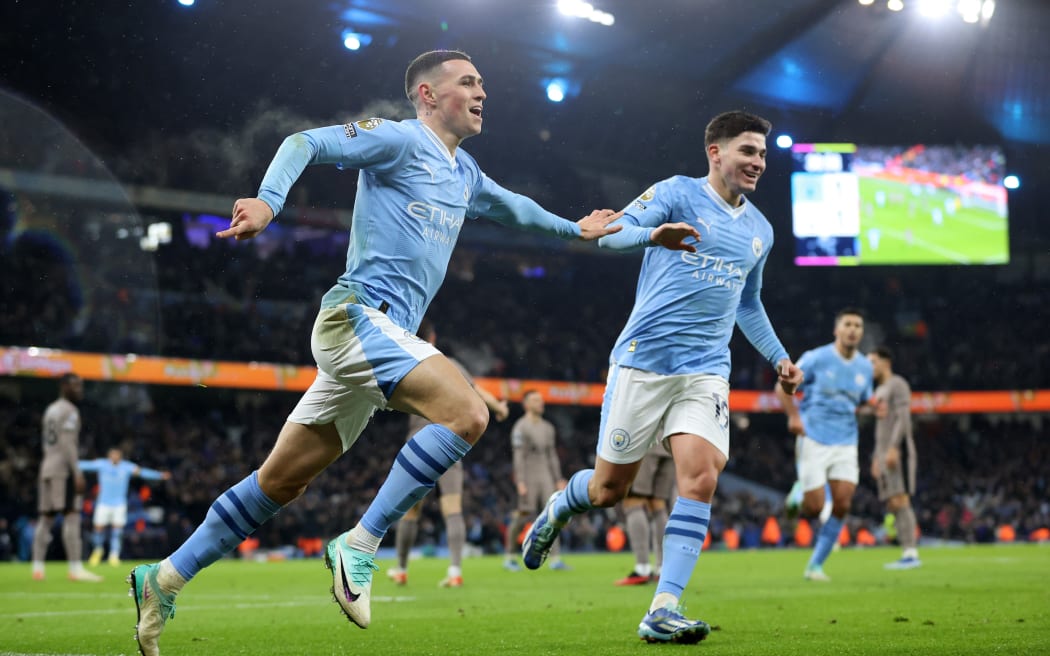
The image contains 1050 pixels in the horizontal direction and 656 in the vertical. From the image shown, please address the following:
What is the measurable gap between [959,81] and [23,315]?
79.8 feet

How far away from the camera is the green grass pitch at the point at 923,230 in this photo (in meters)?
30.1

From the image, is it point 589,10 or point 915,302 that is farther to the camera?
point 915,302

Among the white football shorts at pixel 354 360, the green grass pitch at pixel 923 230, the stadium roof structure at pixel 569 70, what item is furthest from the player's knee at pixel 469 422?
the green grass pitch at pixel 923 230

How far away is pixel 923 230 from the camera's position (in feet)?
101

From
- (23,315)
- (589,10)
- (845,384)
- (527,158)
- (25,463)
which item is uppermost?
(589,10)

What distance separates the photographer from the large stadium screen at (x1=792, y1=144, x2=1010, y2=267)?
2978 cm

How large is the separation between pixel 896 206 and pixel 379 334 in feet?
93.8

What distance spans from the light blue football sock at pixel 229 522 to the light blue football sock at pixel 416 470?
0.61 meters

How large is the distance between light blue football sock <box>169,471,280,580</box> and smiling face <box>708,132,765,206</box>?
9.86ft

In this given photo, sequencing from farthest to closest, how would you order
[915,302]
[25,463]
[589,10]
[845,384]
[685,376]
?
[915,302]
[25,463]
[589,10]
[845,384]
[685,376]

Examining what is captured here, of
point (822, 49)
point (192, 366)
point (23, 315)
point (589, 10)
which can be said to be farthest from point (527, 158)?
point (23, 315)

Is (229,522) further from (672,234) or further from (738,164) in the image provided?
(738,164)

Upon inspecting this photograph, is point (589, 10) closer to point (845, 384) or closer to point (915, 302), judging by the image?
point (845, 384)

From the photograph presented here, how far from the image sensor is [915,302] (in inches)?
1623
